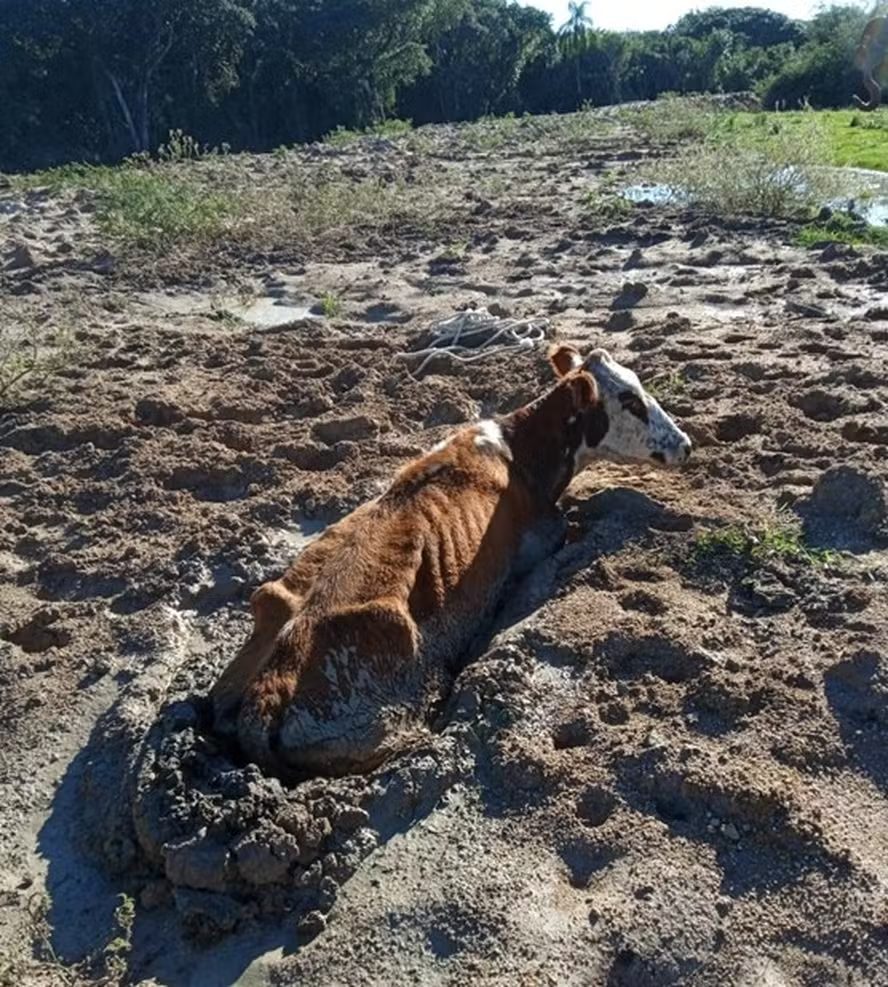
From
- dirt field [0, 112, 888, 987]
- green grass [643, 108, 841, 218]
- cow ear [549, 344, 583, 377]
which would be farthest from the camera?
green grass [643, 108, 841, 218]

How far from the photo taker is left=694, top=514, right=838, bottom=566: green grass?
5.54 metres

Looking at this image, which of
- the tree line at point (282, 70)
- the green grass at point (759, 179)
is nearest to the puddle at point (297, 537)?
the green grass at point (759, 179)

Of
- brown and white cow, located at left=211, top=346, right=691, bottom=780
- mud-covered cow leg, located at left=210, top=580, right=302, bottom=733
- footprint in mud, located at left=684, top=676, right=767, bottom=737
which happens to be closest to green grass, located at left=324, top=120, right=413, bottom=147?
brown and white cow, located at left=211, top=346, right=691, bottom=780

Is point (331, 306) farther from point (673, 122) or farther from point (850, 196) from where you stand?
point (673, 122)

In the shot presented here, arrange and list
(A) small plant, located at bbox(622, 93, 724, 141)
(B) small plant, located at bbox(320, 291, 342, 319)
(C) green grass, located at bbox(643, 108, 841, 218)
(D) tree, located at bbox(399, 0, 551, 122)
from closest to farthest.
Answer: (B) small plant, located at bbox(320, 291, 342, 319) < (C) green grass, located at bbox(643, 108, 841, 218) < (A) small plant, located at bbox(622, 93, 724, 141) < (D) tree, located at bbox(399, 0, 551, 122)

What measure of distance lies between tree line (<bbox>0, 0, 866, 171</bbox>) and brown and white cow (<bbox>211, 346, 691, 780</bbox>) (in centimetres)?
3089

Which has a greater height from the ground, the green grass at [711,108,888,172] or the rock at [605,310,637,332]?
the rock at [605,310,637,332]

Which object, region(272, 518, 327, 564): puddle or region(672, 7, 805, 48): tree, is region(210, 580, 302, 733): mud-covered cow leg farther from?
region(672, 7, 805, 48): tree

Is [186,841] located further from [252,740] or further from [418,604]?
[418,604]

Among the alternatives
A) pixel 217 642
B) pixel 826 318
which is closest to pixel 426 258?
pixel 826 318

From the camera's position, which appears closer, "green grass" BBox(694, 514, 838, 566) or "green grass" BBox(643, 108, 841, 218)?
"green grass" BBox(694, 514, 838, 566)

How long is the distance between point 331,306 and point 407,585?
6.04m

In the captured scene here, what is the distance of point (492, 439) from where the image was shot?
20.3 ft

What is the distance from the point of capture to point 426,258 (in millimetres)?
Answer: 12430
